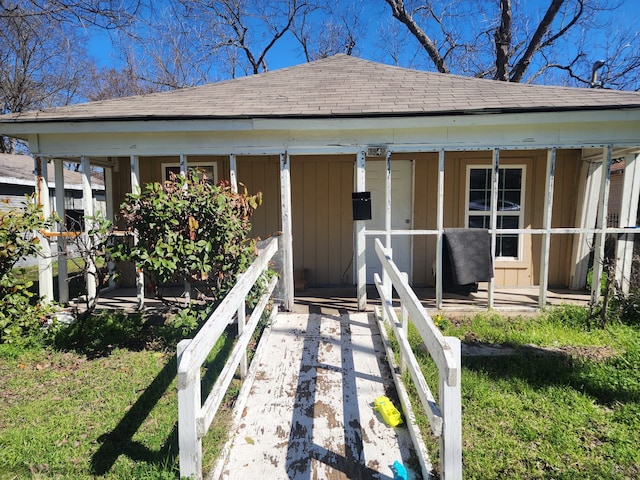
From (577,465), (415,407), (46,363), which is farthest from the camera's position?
(46,363)

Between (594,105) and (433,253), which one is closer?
(594,105)

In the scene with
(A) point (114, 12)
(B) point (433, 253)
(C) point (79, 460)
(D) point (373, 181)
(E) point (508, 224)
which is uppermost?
(A) point (114, 12)

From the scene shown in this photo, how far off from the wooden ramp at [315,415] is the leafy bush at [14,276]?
9.20ft

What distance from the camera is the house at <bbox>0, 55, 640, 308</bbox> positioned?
15.9 feet

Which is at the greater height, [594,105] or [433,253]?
[594,105]

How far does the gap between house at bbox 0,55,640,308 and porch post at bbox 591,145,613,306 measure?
0.02m

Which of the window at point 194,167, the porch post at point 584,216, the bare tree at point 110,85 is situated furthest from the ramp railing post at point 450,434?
the bare tree at point 110,85

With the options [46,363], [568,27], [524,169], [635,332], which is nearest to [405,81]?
[524,169]

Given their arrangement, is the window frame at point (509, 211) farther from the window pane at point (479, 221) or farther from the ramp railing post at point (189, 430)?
the ramp railing post at point (189, 430)

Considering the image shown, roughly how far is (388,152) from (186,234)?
2.87m

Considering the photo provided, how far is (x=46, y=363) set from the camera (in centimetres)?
389

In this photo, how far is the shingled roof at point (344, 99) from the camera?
4785mm

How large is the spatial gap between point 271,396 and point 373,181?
468 centimetres

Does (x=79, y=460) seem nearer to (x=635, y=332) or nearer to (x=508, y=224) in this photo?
(x=635, y=332)
